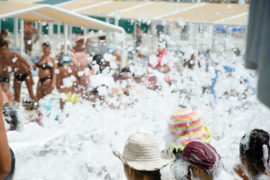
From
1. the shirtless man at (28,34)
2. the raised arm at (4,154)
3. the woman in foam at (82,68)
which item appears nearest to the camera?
the raised arm at (4,154)

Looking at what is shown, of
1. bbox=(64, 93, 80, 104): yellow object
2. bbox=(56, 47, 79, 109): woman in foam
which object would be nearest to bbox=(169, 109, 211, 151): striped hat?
bbox=(64, 93, 80, 104): yellow object

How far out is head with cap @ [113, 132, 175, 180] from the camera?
1822 millimetres

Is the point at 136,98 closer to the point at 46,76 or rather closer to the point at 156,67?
the point at 156,67

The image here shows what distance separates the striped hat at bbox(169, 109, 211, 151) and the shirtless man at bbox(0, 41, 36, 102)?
12.1ft

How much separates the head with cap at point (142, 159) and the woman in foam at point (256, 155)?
41cm

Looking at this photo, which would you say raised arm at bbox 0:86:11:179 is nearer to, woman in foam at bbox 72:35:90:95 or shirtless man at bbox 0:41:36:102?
woman in foam at bbox 72:35:90:95

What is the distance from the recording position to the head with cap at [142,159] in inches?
71.7

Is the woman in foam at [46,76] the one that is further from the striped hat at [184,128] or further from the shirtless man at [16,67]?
the striped hat at [184,128]

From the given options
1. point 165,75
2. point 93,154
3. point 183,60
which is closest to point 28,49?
point 183,60

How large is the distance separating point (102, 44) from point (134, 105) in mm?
1268

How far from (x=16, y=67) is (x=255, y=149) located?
4.58m

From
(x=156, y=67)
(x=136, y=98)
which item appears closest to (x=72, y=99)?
(x=136, y=98)

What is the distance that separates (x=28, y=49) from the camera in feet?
36.1

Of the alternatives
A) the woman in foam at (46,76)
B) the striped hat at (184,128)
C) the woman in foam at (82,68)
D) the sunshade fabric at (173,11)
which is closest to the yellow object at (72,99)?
the woman in foam at (82,68)
